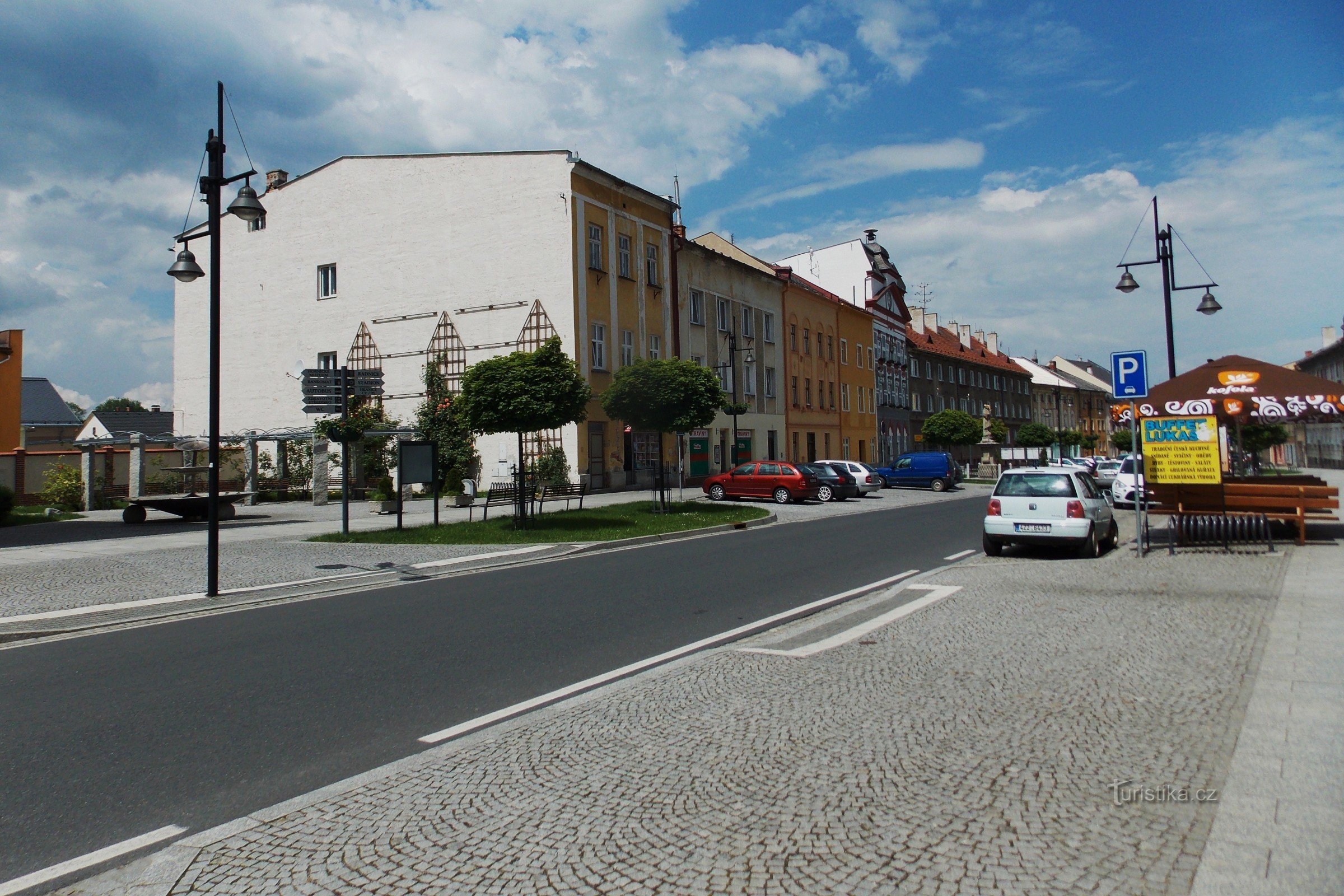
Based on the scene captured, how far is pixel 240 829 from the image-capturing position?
13.4ft

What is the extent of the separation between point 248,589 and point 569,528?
895 centimetres

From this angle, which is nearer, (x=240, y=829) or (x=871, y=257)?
(x=240, y=829)

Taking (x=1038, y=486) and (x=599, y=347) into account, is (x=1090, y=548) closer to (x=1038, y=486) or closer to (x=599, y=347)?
(x=1038, y=486)

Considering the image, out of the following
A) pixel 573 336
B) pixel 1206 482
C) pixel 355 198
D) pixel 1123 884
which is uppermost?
pixel 355 198

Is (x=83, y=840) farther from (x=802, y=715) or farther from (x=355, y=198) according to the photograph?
(x=355, y=198)

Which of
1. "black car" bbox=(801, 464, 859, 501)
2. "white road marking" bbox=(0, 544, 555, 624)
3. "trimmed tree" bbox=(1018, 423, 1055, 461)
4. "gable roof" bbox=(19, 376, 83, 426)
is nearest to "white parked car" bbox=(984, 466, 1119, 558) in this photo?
"white road marking" bbox=(0, 544, 555, 624)

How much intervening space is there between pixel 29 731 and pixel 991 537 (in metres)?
12.6

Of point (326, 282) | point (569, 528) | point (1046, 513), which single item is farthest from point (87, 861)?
point (326, 282)

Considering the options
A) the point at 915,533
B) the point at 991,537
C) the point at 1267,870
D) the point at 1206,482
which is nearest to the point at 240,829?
the point at 1267,870

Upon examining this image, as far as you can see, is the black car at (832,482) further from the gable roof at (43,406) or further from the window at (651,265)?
the gable roof at (43,406)

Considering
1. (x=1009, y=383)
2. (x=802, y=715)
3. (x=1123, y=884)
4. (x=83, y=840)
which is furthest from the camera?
(x=1009, y=383)

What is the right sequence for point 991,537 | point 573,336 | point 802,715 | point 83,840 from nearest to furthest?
point 83,840 → point 802,715 → point 991,537 → point 573,336

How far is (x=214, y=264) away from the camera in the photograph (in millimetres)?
12641

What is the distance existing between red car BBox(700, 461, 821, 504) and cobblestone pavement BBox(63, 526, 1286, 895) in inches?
984
